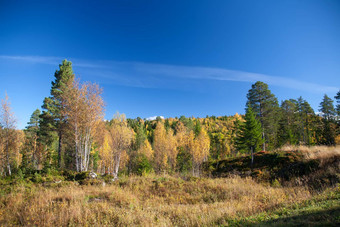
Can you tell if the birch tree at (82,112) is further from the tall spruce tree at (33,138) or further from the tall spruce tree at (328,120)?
the tall spruce tree at (328,120)

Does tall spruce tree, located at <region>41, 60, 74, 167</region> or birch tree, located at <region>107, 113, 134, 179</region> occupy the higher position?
tall spruce tree, located at <region>41, 60, 74, 167</region>

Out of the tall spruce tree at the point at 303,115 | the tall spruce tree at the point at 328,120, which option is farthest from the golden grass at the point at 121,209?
the tall spruce tree at the point at 303,115

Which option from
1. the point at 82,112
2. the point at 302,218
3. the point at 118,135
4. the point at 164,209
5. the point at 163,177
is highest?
the point at 82,112

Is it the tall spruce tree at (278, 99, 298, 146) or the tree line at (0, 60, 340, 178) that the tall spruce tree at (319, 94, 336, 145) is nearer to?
the tree line at (0, 60, 340, 178)

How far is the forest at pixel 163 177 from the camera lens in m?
5.30

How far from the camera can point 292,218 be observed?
13.7 feet

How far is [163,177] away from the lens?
11883 mm

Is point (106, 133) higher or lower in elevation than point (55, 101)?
lower

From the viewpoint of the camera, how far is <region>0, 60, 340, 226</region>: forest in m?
5.30

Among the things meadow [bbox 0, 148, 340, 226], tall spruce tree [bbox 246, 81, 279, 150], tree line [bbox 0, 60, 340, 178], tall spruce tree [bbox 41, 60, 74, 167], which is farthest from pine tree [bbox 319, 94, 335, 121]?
tall spruce tree [bbox 41, 60, 74, 167]

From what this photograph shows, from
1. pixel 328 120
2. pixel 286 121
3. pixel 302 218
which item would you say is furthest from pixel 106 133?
pixel 328 120

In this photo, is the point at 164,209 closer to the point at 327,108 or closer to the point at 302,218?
the point at 302,218

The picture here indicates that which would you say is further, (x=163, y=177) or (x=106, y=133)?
(x=106, y=133)

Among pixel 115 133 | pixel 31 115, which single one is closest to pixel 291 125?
pixel 115 133
